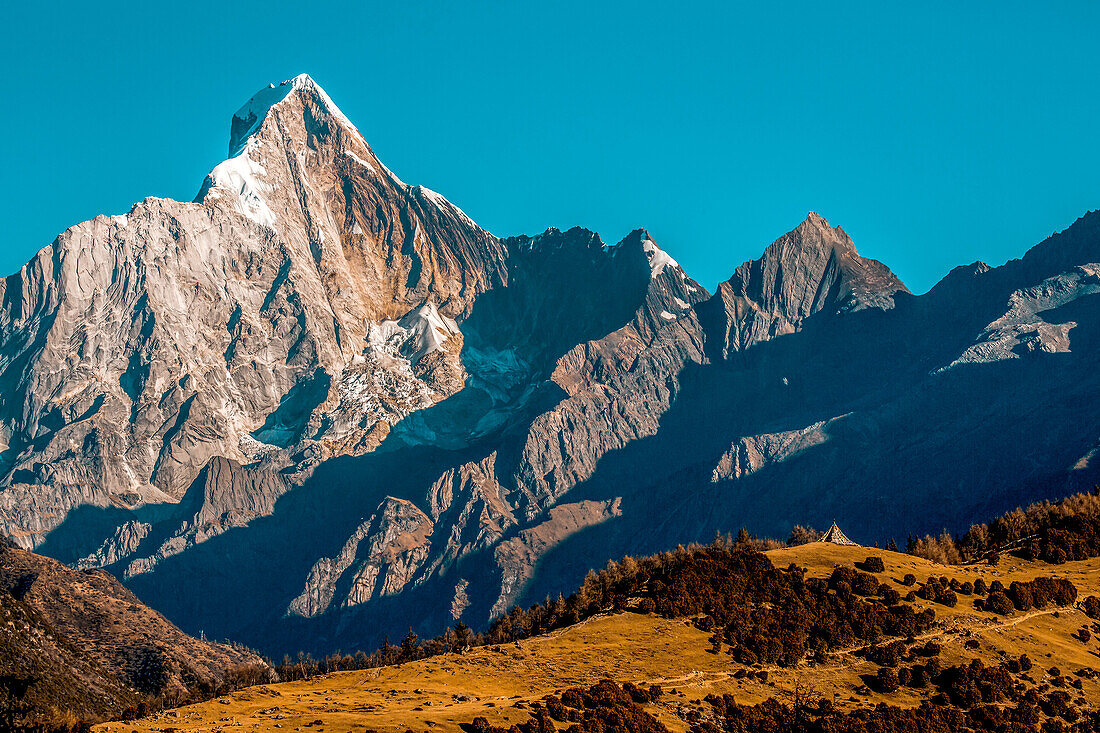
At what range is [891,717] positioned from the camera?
133250 millimetres

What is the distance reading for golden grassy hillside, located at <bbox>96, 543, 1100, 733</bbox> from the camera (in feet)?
385

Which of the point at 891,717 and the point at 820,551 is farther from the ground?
the point at 820,551

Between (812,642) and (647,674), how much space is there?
22655 mm

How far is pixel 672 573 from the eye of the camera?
582 ft

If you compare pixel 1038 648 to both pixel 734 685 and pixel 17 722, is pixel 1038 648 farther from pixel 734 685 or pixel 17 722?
pixel 17 722

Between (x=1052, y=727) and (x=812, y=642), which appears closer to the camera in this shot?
(x=1052, y=727)

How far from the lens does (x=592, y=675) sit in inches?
5502

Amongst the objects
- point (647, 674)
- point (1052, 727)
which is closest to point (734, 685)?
point (647, 674)

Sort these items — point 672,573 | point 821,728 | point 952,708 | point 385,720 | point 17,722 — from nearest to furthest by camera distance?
point 385,720 < point 821,728 < point 952,708 < point 17,722 < point 672,573

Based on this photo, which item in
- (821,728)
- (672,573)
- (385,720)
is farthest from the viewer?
(672,573)

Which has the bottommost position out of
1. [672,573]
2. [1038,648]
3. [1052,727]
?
[1052,727]

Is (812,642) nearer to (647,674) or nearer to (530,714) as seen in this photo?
(647,674)

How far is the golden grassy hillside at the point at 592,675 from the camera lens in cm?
11750

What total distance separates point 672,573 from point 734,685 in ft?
123
